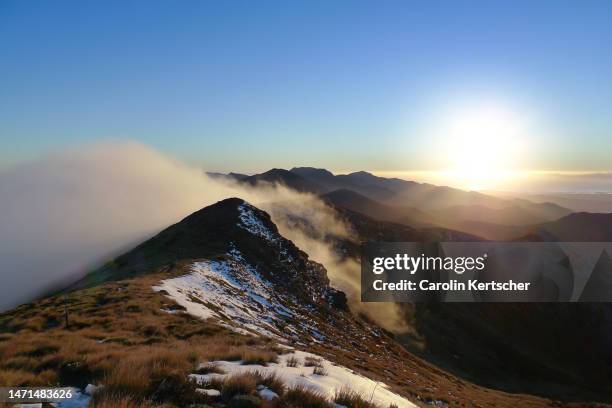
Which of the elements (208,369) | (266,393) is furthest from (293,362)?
(266,393)

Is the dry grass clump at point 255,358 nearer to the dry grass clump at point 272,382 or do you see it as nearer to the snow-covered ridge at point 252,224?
the dry grass clump at point 272,382

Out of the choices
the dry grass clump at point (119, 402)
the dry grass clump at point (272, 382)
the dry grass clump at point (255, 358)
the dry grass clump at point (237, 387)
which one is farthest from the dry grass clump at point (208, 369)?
the dry grass clump at point (119, 402)

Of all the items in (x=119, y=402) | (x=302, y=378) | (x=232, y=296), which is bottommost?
(x=232, y=296)

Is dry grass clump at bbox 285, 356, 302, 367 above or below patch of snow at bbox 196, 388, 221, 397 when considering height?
below

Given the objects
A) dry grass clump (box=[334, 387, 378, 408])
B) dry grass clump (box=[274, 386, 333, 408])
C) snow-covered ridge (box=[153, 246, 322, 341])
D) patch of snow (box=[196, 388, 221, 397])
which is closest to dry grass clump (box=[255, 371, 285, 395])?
dry grass clump (box=[274, 386, 333, 408])

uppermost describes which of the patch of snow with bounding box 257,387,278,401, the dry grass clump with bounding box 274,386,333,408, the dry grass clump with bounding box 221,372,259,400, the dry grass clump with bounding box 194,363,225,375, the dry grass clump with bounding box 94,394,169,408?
the dry grass clump with bounding box 94,394,169,408

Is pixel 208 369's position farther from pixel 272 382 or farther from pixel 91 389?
pixel 91 389

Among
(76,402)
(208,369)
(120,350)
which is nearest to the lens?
(76,402)

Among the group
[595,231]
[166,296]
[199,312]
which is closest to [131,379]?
[199,312]

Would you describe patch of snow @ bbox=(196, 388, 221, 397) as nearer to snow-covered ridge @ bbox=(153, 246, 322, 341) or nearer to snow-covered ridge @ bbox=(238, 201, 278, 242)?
snow-covered ridge @ bbox=(153, 246, 322, 341)

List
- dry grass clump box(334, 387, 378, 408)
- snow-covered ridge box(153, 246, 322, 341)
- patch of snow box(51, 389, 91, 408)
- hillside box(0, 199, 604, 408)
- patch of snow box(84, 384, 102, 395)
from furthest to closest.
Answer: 1. snow-covered ridge box(153, 246, 322, 341)
2. dry grass clump box(334, 387, 378, 408)
3. hillside box(0, 199, 604, 408)
4. patch of snow box(84, 384, 102, 395)
5. patch of snow box(51, 389, 91, 408)

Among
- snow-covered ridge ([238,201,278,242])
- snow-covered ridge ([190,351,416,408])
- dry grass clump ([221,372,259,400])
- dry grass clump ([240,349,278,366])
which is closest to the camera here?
dry grass clump ([221,372,259,400])

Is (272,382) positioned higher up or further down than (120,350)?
higher up

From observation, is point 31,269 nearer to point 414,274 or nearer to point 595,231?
point 414,274
